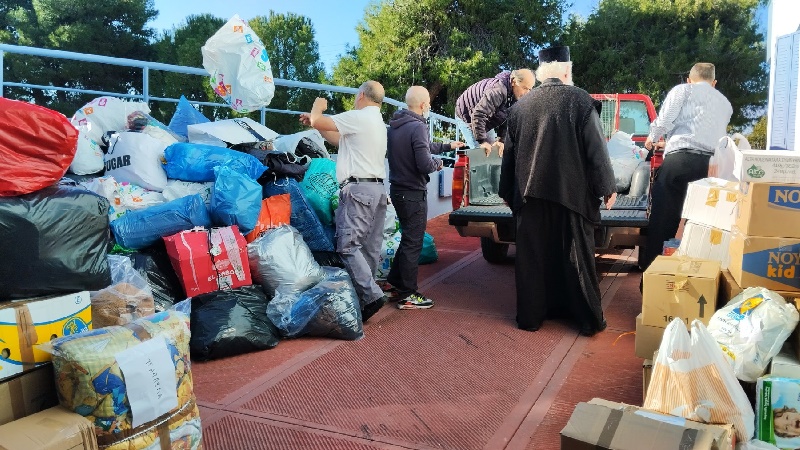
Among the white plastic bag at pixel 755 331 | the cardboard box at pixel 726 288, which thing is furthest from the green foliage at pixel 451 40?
the white plastic bag at pixel 755 331

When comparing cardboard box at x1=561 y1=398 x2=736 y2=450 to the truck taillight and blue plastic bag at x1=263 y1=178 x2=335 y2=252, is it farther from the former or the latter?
the truck taillight

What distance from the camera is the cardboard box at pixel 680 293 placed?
11.4 ft

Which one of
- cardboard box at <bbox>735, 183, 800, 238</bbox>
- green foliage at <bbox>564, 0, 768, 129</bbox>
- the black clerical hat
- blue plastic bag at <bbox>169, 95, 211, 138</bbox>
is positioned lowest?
cardboard box at <bbox>735, 183, 800, 238</bbox>

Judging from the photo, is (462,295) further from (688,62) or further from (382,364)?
(688,62)

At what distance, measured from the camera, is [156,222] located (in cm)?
433

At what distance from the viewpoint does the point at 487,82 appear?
6.68m

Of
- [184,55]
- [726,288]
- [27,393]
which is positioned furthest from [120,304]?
[184,55]

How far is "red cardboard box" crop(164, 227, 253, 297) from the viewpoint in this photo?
429cm

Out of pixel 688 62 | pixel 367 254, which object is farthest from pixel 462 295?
pixel 688 62

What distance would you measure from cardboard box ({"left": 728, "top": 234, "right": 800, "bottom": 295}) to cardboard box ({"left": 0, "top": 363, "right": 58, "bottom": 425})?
311 centimetres

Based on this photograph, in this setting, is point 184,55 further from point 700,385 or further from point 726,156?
point 700,385

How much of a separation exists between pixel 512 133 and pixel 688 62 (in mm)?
27758

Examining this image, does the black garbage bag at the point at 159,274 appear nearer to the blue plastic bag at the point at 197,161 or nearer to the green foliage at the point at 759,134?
the blue plastic bag at the point at 197,161

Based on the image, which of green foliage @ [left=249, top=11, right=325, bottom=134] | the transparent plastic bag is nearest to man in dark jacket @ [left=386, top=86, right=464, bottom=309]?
the transparent plastic bag
